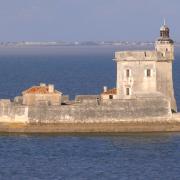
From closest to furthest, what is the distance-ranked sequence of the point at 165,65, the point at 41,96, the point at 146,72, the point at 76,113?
the point at 76,113 < the point at 41,96 < the point at 146,72 < the point at 165,65

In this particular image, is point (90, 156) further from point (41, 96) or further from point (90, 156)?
point (41, 96)

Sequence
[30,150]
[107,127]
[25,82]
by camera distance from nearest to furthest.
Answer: [30,150] → [107,127] → [25,82]

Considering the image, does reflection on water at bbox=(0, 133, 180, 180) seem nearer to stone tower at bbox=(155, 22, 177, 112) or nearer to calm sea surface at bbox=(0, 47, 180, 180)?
calm sea surface at bbox=(0, 47, 180, 180)

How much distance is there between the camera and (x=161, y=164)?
179 feet

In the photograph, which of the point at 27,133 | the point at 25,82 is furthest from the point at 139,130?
the point at 25,82

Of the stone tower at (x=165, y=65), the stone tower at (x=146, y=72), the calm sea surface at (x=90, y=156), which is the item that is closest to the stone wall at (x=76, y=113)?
the calm sea surface at (x=90, y=156)

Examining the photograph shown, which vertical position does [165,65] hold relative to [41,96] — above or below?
above

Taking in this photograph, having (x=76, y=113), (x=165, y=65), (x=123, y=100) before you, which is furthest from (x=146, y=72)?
(x=76, y=113)

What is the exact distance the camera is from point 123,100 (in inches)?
2525

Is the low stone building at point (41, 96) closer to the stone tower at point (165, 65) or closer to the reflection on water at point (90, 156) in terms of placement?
the reflection on water at point (90, 156)

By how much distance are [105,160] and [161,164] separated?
2.88 metres

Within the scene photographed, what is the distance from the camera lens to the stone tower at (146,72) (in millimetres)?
66125

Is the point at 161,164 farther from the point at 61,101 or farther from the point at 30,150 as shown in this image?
the point at 61,101

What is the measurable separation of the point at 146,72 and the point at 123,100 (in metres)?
3.06
